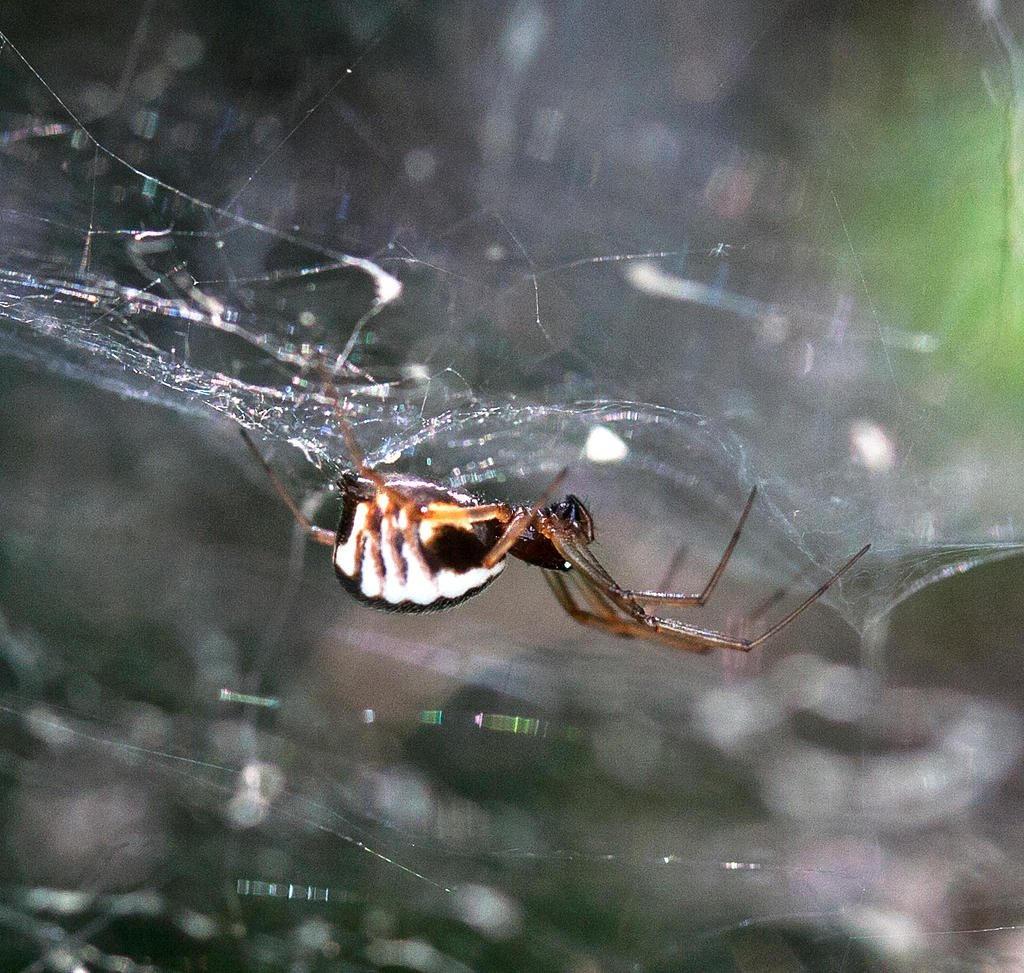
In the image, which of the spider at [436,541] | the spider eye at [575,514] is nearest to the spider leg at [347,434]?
the spider at [436,541]

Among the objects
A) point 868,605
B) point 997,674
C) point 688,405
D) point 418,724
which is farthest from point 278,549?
point 997,674

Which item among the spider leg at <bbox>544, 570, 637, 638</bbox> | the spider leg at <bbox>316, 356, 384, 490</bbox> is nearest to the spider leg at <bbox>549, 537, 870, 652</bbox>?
the spider leg at <bbox>544, 570, 637, 638</bbox>

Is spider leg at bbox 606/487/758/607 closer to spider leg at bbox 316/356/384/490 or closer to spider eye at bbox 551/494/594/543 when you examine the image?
spider eye at bbox 551/494/594/543

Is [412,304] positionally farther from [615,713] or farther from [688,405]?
[615,713]

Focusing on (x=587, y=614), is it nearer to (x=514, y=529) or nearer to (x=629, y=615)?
(x=629, y=615)

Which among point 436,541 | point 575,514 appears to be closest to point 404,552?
point 436,541

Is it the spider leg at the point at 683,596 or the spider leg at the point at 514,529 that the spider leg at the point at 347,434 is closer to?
the spider leg at the point at 514,529
